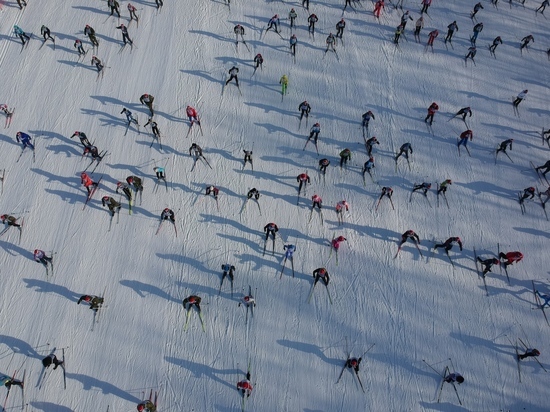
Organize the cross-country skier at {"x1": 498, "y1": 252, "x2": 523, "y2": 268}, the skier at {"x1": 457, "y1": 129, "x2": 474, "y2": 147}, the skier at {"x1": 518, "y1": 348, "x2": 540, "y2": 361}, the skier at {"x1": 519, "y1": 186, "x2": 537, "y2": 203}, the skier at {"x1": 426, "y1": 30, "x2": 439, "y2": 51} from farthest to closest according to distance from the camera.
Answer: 1. the skier at {"x1": 426, "y1": 30, "x2": 439, "y2": 51}
2. the skier at {"x1": 457, "y1": 129, "x2": 474, "y2": 147}
3. the skier at {"x1": 519, "y1": 186, "x2": 537, "y2": 203}
4. the cross-country skier at {"x1": 498, "y1": 252, "x2": 523, "y2": 268}
5. the skier at {"x1": 518, "y1": 348, "x2": 540, "y2": 361}

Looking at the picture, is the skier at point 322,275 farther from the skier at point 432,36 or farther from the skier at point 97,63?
the skier at point 432,36

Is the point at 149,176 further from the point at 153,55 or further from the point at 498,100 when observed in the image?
the point at 498,100

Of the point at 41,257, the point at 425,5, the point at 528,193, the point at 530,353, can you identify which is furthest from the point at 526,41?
the point at 41,257

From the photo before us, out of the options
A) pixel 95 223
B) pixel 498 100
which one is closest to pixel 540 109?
pixel 498 100

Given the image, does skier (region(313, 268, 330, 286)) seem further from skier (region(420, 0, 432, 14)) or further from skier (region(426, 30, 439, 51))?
skier (region(420, 0, 432, 14))

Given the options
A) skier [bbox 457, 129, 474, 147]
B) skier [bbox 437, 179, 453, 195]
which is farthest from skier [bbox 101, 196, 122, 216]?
skier [bbox 457, 129, 474, 147]
